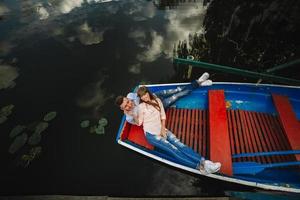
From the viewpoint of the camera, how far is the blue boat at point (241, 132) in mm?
4145

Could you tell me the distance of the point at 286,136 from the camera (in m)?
4.63

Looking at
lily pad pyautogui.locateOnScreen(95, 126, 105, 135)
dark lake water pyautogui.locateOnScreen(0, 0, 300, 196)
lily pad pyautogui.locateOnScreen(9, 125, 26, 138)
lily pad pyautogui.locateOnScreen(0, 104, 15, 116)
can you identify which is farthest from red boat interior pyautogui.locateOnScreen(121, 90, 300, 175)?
lily pad pyautogui.locateOnScreen(0, 104, 15, 116)

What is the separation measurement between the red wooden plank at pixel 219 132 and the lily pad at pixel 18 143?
463 centimetres

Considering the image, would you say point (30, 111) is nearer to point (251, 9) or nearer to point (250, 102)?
point (250, 102)

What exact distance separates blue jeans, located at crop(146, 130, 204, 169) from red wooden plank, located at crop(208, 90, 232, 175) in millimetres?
343

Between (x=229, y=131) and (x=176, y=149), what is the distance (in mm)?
1377

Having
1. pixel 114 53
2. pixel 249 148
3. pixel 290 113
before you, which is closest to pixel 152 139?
pixel 249 148

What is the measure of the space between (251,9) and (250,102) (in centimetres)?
627

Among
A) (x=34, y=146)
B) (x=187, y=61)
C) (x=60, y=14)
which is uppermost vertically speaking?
(x=187, y=61)

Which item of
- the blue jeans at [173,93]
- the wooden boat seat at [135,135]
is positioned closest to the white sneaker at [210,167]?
the wooden boat seat at [135,135]

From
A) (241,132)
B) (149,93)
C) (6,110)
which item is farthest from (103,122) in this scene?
(241,132)

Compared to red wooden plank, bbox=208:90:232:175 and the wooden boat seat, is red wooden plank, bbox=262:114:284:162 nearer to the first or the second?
red wooden plank, bbox=208:90:232:175

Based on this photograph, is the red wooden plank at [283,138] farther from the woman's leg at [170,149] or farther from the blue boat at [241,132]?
the woman's leg at [170,149]

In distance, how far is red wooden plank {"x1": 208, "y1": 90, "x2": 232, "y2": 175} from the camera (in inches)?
168
